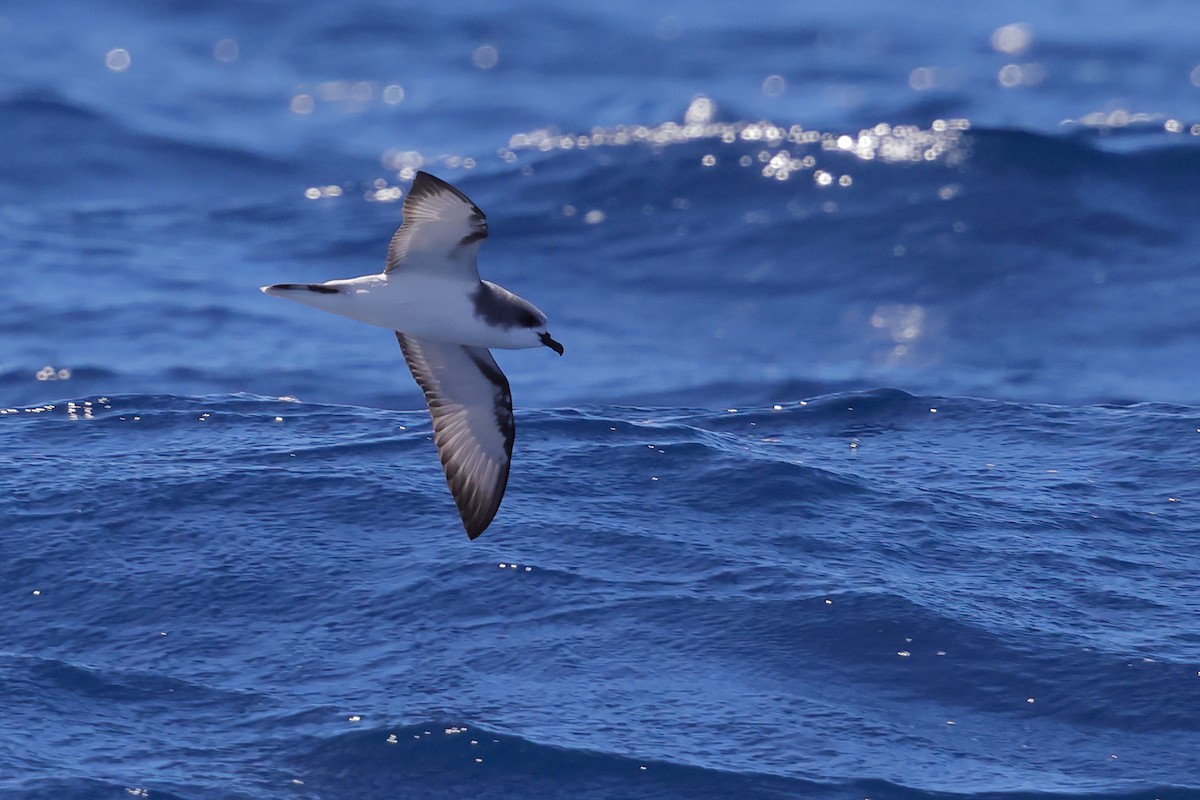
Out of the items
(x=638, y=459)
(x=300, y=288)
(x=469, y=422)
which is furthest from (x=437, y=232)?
(x=638, y=459)

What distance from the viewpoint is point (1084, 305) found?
76.6 ft

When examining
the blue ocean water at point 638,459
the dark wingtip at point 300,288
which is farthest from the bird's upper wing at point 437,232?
the blue ocean water at point 638,459

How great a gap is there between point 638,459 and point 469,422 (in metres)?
3.67

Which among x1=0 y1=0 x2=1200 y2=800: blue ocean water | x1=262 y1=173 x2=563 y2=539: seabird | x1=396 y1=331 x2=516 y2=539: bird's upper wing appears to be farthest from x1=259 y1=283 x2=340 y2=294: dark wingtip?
x1=0 y1=0 x2=1200 y2=800: blue ocean water

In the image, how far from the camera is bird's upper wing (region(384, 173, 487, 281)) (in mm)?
10188

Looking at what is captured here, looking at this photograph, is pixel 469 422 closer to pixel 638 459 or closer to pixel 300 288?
pixel 300 288

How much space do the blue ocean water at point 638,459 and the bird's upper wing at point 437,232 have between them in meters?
3.18

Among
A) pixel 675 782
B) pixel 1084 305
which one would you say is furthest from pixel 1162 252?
pixel 675 782

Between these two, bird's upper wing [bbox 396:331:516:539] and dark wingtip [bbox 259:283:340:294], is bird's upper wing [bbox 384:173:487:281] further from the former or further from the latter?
bird's upper wing [bbox 396:331:516:539]

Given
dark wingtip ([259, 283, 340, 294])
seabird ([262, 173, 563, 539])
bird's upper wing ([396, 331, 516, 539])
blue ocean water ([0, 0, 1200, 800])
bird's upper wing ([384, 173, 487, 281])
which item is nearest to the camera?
dark wingtip ([259, 283, 340, 294])

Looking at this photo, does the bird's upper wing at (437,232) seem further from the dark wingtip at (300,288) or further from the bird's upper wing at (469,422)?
the bird's upper wing at (469,422)

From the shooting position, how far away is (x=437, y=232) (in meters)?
10.6

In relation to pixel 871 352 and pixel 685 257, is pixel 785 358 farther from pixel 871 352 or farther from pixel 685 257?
pixel 685 257

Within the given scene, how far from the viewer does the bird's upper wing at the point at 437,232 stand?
10.2 meters
